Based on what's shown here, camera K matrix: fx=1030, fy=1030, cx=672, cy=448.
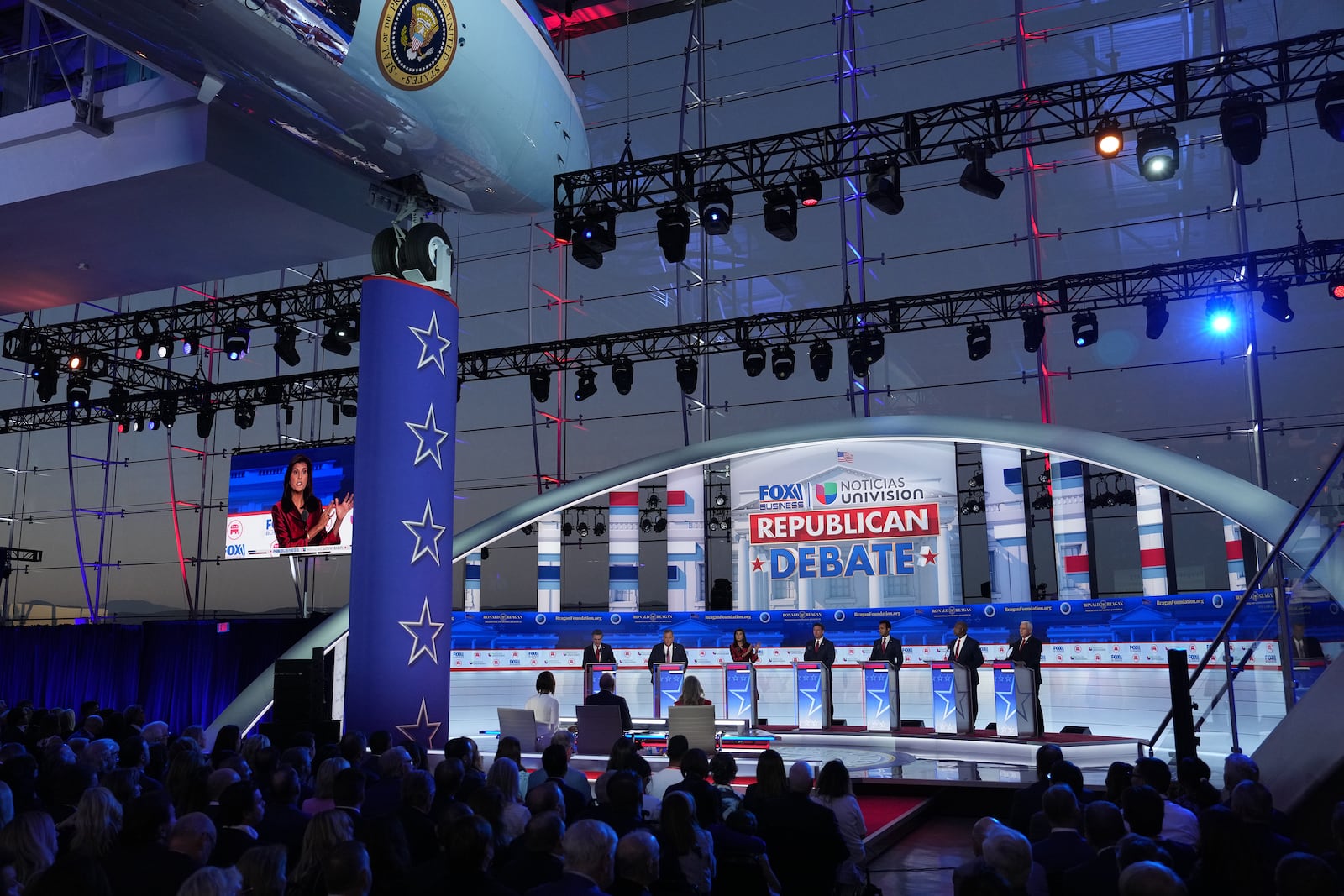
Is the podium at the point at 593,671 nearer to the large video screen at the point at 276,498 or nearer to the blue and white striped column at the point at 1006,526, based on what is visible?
the large video screen at the point at 276,498

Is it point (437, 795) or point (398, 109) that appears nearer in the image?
point (437, 795)

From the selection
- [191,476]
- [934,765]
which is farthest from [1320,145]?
[191,476]

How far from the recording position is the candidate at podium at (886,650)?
11.7 meters

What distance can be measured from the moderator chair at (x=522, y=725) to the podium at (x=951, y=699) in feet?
16.0

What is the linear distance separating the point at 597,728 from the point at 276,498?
7972 mm

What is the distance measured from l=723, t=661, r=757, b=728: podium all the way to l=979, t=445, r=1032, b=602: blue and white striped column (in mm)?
3088

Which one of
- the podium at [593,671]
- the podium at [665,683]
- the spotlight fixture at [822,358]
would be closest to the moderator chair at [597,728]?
the podium at [593,671]

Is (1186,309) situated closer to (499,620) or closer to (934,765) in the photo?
(934,765)

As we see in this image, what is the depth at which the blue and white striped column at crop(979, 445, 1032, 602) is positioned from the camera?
12.2 meters

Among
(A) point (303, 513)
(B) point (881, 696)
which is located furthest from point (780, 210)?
(A) point (303, 513)

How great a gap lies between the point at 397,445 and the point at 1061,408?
1129 centimetres

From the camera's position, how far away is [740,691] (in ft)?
41.8

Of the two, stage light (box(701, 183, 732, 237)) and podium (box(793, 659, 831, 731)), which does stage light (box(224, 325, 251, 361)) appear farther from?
podium (box(793, 659, 831, 731))

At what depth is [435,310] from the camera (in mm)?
8469
